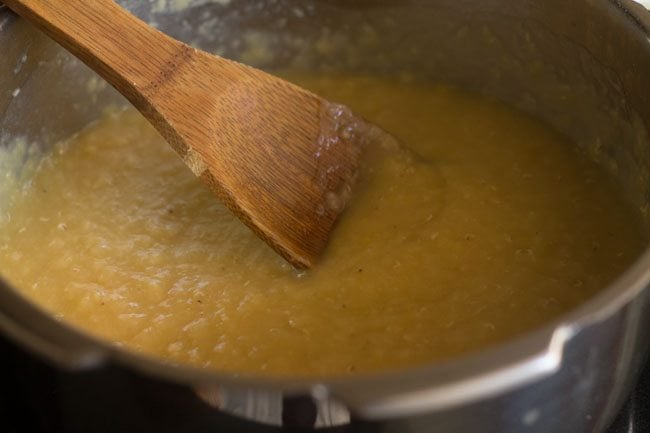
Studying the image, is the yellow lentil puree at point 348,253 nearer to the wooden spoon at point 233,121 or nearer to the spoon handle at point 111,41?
the wooden spoon at point 233,121

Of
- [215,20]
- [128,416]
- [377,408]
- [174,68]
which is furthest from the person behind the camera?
[215,20]

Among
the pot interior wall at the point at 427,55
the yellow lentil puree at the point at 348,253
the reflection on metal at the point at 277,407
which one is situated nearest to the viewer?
the reflection on metal at the point at 277,407

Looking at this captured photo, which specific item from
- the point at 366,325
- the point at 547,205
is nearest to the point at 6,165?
the point at 366,325

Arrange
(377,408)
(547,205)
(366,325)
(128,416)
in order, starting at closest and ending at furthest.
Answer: (377,408)
(128,416)
(366,325)
(547,205)

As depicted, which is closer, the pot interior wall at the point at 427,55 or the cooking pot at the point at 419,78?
the cooking pot at the point at 419,78

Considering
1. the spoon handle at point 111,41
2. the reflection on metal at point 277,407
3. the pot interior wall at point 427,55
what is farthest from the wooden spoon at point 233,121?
the reflection on metal at point 277,407

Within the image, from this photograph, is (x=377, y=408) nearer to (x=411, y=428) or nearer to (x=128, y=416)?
(x=411, y=428)

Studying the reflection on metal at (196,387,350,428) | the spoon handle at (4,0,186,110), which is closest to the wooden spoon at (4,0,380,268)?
the spoon handle at (4,0,186,110)

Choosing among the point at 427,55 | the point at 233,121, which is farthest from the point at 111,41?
the point at 427,55
